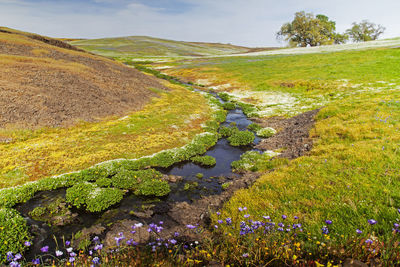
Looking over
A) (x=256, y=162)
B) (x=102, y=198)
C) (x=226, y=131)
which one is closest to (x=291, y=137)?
(x=256, y=162)

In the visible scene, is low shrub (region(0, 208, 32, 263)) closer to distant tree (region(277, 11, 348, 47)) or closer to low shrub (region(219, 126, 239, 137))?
low shrub (region(219, 126, 239, 137))

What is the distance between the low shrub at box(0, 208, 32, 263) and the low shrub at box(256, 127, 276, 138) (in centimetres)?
2256

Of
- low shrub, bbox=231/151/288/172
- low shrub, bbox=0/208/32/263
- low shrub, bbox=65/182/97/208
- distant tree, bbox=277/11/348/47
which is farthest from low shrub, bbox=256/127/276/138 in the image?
distant tree, bbox=277/11/348/47

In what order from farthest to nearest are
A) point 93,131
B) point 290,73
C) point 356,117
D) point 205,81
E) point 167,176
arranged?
point 205,81 → point 290,73 → point 93,131 → point 356,117 → point 167,176

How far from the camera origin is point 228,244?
643 centimetres

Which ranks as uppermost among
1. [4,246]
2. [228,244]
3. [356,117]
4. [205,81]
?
[205,81]

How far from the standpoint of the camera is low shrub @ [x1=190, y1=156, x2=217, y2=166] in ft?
59.4

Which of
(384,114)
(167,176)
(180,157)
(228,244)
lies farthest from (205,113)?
(228,244)

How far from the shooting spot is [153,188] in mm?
13789

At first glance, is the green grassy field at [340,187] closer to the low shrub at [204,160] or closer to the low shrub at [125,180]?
the low shrub at [204,160]

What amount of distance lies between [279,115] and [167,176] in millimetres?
23161

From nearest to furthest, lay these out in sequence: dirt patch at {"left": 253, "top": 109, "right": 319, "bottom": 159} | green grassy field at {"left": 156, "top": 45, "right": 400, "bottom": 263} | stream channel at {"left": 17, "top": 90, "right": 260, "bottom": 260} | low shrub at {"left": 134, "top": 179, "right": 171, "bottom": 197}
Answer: green grassy field at {"left": 156, "top": 45, "right": 400, "bottom": 263}
stream channel at {"left": 17, "top": 90, "right": 260, "bottom": 260}
low shrub at {"left": 134, "top": 179, "right": 171, "bottom": 197}
dirt patch at {"left": 253, "top": 109, "right": 319, "bottom": 159}

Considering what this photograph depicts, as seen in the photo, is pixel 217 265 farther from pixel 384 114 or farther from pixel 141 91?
pixel 141 91

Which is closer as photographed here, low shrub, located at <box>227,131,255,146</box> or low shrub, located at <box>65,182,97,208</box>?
low shrub, located at <box>65,182,97,208</box>
